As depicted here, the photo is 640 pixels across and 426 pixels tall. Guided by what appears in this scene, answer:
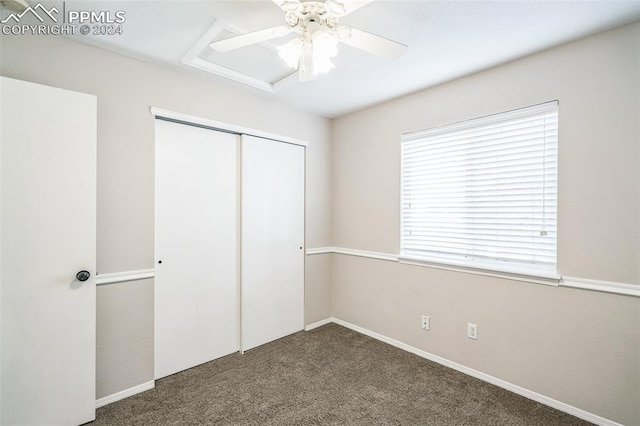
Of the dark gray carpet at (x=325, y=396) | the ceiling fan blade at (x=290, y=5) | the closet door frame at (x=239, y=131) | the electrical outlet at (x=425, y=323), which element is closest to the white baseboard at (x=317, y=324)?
the closet door frame at (x=239, y=131)

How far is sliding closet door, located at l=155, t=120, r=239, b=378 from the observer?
2391 millimetres

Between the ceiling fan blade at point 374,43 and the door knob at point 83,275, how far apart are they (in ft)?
6.62

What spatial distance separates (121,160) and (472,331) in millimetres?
3028

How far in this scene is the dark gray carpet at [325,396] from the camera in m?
1.91

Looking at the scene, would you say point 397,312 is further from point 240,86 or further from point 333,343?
point 240,86

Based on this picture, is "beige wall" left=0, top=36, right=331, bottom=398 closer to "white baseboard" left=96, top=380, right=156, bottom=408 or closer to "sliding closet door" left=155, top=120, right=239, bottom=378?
"white baseboard" left=96, top=380, right=156, bottom=408

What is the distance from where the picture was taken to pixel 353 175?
3389 millimetres

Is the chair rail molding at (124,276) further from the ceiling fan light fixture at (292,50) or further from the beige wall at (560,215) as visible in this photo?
the ceiling fan light fixture at (292,50)

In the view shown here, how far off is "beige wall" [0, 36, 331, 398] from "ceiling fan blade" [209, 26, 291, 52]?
1126mm

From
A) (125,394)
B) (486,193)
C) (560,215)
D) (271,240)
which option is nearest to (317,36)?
(486,193)

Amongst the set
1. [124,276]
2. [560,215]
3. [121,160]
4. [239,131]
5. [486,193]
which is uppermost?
[239,131]

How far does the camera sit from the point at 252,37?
4.62ft

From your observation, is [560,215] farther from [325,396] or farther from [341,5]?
[325,396]

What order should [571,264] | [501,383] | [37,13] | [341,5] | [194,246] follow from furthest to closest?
[194,246] < [501,383] < [571,264] < [37,13] < [341,5]
